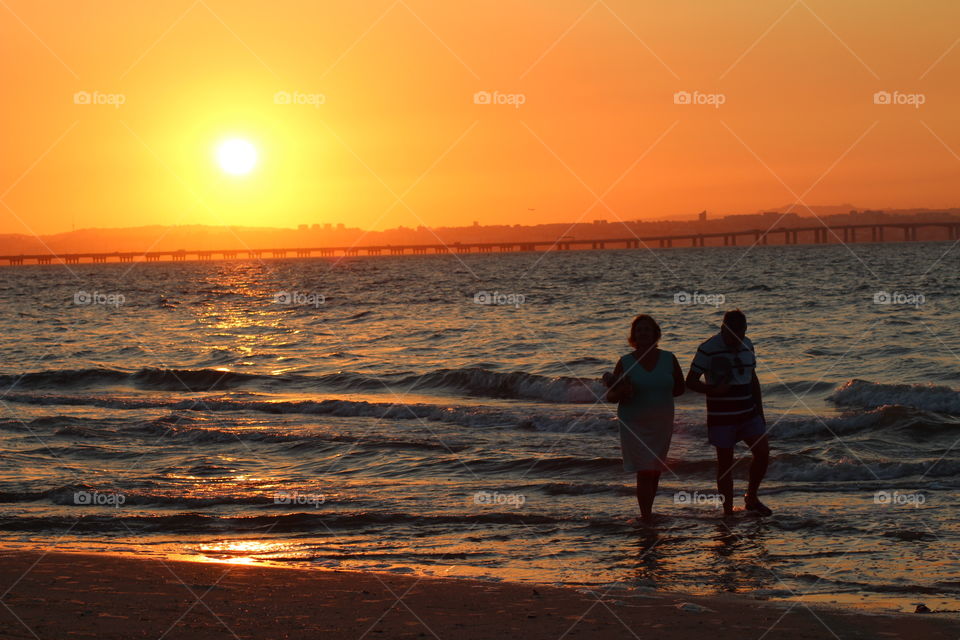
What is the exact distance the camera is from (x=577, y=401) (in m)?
17.9

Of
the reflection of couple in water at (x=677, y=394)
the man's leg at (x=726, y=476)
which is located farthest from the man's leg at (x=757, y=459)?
the man's leg at (x=726, y=476)

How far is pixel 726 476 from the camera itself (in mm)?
8508

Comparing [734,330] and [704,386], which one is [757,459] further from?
[734,330]

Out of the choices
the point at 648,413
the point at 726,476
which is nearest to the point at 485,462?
the point at 726,476

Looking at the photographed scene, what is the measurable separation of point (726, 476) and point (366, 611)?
3864mm

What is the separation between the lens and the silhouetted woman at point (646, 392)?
7.89 metres

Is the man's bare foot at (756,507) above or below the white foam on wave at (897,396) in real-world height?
below

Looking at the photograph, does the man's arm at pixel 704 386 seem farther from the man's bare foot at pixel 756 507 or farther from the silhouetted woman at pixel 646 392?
the man's bare foot at pixel 756 507

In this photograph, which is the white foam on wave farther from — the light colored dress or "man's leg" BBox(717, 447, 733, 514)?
the light colored dress

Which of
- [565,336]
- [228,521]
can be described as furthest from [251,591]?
[565,336]

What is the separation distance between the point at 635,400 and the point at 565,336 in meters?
20.8

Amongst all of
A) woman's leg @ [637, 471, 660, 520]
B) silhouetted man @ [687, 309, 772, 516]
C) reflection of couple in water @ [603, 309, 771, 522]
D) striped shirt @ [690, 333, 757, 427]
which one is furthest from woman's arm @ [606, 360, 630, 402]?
woman's leg @ [637, 471, 660, 520]

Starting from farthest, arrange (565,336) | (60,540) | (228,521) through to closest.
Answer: (565,336), (228,521), (60,540)

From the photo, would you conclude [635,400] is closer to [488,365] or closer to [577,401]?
[577,401]
